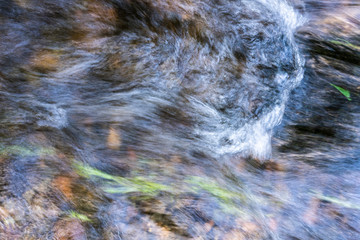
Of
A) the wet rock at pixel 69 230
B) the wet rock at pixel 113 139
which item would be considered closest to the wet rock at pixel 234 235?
the wet rock at pixel 69 230

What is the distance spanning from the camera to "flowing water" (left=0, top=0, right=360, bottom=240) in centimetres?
274

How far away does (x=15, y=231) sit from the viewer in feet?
7.61

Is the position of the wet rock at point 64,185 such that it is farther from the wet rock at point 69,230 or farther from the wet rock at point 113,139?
the wet rock at point 113,139

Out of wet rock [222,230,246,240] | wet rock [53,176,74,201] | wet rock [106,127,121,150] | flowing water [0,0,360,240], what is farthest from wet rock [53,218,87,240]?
wet rock [222,230,246,240]

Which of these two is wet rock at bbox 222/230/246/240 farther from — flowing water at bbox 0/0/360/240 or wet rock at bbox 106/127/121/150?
wet rock at bbox 106/127/121/150

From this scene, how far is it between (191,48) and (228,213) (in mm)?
1788

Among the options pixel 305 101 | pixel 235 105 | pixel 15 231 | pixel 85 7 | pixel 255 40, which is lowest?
pixel 15 231

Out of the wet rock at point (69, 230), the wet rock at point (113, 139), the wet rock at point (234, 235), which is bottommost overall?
the wet rock at point (69, 230)

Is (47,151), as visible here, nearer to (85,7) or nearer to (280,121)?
(85,7)

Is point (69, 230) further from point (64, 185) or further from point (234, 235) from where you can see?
point (234, 235)

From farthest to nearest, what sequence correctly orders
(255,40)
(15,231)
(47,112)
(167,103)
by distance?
1. (255,40)
2. (167,103)
3. (47,112)
4. (15,231)

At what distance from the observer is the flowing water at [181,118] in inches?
108

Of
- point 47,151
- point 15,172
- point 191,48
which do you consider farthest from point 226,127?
point 15,172

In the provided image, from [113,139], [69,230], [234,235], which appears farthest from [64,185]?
[234,235]
